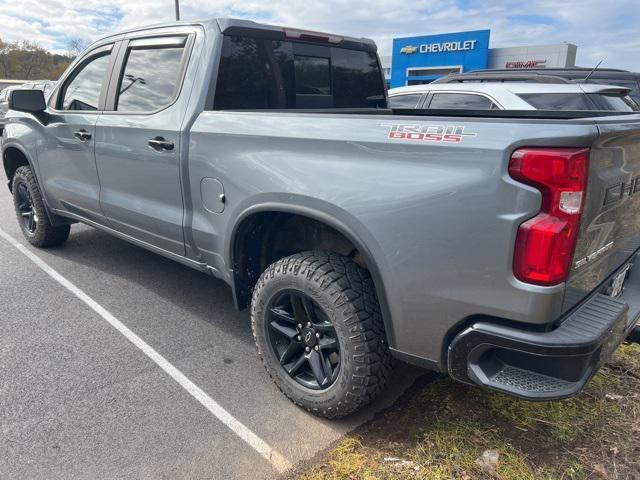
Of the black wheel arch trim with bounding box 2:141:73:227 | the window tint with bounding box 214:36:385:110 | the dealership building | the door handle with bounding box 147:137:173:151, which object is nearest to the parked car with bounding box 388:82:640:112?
the window tint with bounding box 214:36:385:110

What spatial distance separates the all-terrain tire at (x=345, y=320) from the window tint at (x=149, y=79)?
1476 millimetres

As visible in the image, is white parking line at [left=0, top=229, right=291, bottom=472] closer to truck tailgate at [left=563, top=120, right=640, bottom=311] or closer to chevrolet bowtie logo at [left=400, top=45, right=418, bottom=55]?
truck tailgate at [left=563, top=120, right=640, bottom=311]

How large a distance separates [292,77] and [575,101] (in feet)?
10.4

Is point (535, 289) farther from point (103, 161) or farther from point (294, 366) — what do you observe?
point (103, 161)

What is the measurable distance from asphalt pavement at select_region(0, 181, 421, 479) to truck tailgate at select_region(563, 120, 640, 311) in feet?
4.21

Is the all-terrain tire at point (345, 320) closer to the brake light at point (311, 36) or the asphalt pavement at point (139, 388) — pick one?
the asphalt pavement at point (139, 388)

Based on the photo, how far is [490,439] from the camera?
2.47m

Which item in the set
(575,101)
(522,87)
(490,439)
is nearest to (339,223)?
(490,439)

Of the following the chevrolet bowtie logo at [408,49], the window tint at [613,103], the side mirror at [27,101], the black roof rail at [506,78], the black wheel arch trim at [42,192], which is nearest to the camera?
the side mirror at [27,101]

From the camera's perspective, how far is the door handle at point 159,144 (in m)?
3.07

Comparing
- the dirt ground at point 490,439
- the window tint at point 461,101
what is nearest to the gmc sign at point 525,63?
the window tint at point 461,101

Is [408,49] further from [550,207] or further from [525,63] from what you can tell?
[550,207]

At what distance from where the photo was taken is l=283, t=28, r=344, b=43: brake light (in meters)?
3.43

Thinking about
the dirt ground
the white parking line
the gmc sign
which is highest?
the gmc sign
